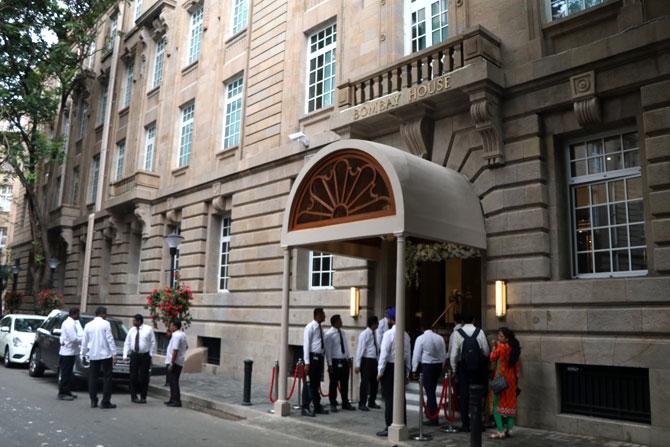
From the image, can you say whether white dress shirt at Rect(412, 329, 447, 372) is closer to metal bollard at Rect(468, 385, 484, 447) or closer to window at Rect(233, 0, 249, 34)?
metal bollard at Rect(468, 385, 484, 447)

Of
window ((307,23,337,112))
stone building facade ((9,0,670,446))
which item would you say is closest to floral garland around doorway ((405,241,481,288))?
stone building facade ((9,0,670,446))

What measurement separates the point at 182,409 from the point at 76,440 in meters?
3.76

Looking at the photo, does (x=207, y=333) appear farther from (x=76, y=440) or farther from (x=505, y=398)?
(x=505, y=398)

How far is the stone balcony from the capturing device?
10484 millimetres

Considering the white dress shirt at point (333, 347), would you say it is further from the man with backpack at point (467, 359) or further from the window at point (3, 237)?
the window at point (3, 237)

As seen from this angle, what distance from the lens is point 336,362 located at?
1127 cm

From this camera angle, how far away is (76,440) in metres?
8.05

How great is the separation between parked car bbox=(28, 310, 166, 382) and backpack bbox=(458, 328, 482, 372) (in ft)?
26.0

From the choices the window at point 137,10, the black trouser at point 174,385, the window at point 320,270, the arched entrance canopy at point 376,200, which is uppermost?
the window at point 137,10

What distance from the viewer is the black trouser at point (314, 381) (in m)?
10.8

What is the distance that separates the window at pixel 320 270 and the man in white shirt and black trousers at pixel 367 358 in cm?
339

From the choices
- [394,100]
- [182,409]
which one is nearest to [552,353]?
[394,100]

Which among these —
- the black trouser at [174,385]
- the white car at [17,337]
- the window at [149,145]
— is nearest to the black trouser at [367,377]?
the black trouser at [174,385]

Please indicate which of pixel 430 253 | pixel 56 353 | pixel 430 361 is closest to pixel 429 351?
pixel 430 361
